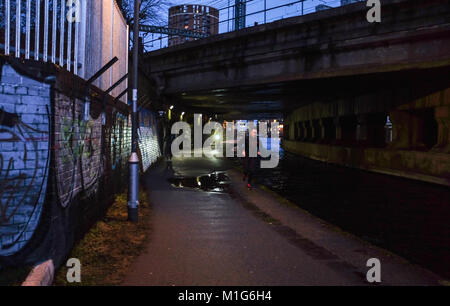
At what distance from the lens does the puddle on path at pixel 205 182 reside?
14.4 metres

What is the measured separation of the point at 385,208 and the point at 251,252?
21.4 ft

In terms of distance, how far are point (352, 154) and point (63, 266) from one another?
70.7 ft

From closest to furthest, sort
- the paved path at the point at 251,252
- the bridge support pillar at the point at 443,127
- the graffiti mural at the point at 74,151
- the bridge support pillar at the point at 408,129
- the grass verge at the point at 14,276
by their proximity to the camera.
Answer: the grass verge at the point at 14,276 < the paved path at the point at 251,252 < the graffiti mural at the point at 74,151 < the bridge support pillar at the point at 443,127 < the bridge support pillar at the point at 408,129

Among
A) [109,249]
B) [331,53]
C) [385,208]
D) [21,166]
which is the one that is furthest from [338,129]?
[21,166]

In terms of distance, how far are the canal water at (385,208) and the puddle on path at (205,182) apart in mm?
1998

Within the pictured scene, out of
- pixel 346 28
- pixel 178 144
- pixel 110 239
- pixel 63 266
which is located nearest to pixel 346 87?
pixel 346 28

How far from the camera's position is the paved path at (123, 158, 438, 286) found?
526cm

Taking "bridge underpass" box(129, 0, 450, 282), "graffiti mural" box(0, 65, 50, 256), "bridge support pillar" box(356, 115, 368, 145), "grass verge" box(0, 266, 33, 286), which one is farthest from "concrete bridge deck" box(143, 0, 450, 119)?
"grass verge" box(0, 266, 33, 286)

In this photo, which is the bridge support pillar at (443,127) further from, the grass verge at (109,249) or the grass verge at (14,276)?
the grass verge at (14,276)

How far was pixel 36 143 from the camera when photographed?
5.09m

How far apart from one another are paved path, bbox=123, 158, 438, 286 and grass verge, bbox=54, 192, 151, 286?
18cm

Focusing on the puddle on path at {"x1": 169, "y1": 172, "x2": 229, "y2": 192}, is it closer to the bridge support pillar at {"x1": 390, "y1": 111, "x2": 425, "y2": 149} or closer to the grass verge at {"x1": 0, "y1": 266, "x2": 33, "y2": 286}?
the grass verge at {"x1": 0, "y1": 266, "x2": 33, "y2": 286}

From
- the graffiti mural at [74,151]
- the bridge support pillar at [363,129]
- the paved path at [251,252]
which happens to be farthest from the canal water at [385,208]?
the bridge support pillar at [363,129]
